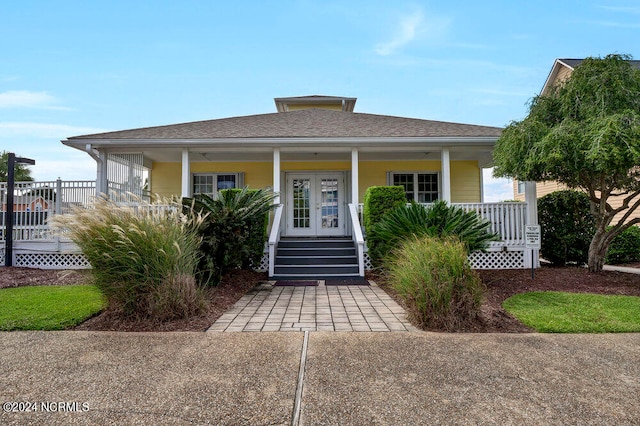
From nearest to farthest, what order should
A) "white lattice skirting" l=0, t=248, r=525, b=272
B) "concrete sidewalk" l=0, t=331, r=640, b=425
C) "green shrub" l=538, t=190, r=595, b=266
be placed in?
"concrete sidewalk" l=0, t=331, r=640, b=425, "green shrub" l=538, t=190, r=595, b=266, "white lattice skirting" l=0, t=248, r=525, b=272

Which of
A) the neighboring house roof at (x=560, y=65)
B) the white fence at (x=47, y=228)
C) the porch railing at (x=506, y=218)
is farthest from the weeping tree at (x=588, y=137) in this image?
the neighboring house roof at (x=560, y=65)

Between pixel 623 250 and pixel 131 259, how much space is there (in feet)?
43.8

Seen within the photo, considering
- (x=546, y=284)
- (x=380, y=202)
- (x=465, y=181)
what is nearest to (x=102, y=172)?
(x=380, y=202)

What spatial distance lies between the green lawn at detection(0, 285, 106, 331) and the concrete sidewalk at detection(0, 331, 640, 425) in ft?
1.38

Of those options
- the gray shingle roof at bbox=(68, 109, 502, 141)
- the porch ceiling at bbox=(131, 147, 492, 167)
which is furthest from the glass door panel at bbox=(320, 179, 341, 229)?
the gray shingle roof at bbox=(68, 109, 502, 141)

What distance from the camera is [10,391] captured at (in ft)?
8.16

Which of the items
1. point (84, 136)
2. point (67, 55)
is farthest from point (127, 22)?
point (84, 136)

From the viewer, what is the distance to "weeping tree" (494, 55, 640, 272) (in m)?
5.49

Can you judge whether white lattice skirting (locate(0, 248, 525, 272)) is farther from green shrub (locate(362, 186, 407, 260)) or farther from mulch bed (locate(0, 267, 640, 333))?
green shrub (locate(362, 186, 407, 260))

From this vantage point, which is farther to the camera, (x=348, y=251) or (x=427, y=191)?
(x=427, y=191)

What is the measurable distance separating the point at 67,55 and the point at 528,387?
1350 centimetres

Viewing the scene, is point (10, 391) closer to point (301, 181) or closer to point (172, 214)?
point (172, 214)

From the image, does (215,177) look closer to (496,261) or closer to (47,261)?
(47,261)

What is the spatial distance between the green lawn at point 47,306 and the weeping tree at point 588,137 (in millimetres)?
7703
